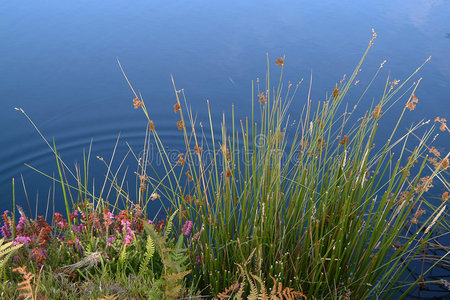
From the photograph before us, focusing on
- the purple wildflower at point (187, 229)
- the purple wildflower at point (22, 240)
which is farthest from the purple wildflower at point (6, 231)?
the purple wildflower at point (187, 229)

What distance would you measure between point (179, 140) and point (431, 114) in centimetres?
245

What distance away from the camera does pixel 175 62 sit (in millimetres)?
5578

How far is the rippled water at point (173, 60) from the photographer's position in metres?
4.24

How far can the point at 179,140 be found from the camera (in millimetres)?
4141

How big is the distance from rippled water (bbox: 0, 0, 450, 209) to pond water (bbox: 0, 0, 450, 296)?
0.01 metres

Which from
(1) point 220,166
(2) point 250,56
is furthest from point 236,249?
(2) point 250,56

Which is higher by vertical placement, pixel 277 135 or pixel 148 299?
pixel 277 135

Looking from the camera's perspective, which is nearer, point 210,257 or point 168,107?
point 210,257

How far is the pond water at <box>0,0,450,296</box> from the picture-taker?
4215mm

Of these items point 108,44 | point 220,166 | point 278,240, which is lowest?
point 220,166

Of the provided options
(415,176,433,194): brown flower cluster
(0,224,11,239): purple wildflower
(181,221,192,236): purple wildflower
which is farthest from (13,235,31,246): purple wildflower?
(415,176,433,194): brown flower cluster

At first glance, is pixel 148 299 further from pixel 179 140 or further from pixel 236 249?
pixel 179 140

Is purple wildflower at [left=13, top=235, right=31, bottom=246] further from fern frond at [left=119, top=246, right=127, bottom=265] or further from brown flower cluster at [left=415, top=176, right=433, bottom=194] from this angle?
brown flower cluster at [left=415, top=176, right=433, bottom=194]

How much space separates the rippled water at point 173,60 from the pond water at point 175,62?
1 cm
